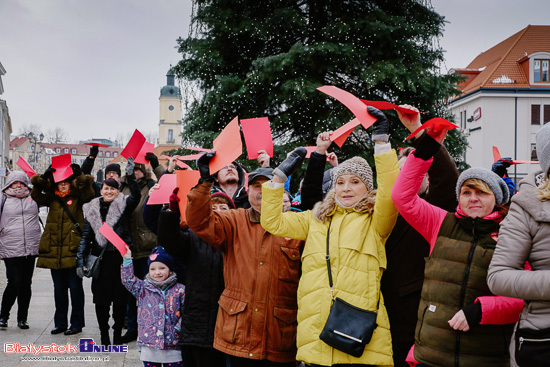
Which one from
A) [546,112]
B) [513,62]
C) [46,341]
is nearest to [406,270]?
[46,341]

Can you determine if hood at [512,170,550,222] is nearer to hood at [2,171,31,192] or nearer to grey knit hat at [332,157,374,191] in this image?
grey knit hat at [332,157,374,191]

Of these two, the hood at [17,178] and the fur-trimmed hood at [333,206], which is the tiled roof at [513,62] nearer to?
the hood at [17,178]

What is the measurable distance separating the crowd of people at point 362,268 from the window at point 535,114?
129 feet

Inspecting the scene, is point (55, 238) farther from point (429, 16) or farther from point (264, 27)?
point (429, 16)

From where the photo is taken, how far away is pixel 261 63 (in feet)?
33.1

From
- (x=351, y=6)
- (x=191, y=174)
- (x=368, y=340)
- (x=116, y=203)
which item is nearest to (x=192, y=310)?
(x=191, y=174)

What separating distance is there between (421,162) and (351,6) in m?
9.28

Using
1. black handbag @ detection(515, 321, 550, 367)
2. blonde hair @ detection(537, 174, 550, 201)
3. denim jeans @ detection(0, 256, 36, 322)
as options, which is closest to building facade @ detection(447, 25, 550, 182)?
denim jeans @ detection(0, 256, 36, 322)

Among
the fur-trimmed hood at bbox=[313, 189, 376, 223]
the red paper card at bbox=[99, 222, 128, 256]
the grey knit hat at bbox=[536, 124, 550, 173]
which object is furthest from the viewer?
the red paper card at bbox=[99, 222, 128, 256]

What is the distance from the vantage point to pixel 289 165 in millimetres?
3113

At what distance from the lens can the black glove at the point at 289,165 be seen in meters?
3.06

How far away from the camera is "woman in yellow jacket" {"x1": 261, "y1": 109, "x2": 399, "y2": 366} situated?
9.38 ft

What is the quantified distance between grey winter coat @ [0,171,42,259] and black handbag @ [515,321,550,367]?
5997mm

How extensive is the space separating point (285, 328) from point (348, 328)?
24.2 inches
